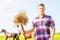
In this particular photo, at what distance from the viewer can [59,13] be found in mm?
2449

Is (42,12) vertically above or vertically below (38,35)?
above

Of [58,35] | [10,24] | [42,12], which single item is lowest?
[58,35]

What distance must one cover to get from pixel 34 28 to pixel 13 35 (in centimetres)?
29

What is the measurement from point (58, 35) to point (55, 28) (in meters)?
0.12

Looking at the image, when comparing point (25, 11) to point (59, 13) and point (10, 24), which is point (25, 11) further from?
point (59, 13)

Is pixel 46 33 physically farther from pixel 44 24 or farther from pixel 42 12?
pixel 42 12

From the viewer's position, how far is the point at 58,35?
93.0 inches

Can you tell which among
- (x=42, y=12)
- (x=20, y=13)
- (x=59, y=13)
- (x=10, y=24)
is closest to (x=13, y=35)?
(x=10, y=24)

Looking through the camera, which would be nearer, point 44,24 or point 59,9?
point 44,24

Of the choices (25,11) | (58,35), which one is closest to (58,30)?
(58,35)

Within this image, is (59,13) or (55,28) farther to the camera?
(59,13)

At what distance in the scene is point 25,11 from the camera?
2.41m

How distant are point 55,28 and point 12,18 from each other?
0.56m

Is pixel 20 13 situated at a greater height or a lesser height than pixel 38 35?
greater
